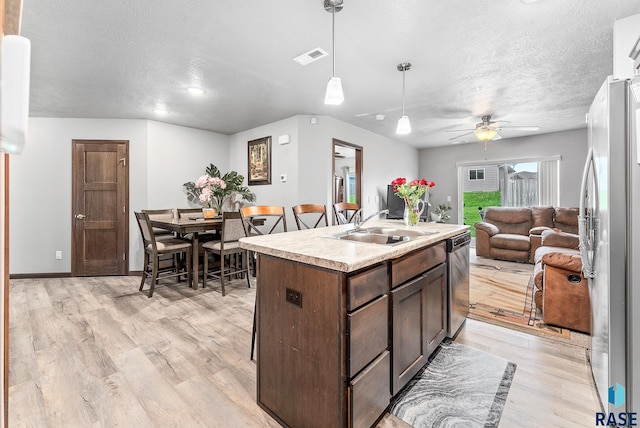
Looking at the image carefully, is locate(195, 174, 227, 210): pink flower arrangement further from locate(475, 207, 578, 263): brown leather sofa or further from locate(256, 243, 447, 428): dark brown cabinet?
locate(475, 207, 578, 263): brown leather sofa

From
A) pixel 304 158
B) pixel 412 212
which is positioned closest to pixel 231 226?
pixel 304 158

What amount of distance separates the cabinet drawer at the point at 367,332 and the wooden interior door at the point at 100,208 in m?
4.50

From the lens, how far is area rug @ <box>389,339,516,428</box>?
5.06ft

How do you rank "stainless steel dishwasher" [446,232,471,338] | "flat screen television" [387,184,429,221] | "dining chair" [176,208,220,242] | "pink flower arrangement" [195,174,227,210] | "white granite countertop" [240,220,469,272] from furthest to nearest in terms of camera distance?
1. "flat screen television" [387,184,429,221]
2. "dining chair" [176,208,220,242]
3. "pink flower arrangement" [195,174,227,210]
4. "stainless steel dishwasher" [446,232,471,338]
5. "white granite countertop" [240,220,469,272]

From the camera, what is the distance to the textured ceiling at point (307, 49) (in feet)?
6.49

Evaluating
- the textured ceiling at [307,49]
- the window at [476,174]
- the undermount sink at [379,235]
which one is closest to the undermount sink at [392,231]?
the undermount sink at [379,235]

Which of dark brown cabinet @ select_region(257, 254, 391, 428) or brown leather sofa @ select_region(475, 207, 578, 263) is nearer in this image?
dark brown cabinet @ select_region(257, 254, 391, 428)

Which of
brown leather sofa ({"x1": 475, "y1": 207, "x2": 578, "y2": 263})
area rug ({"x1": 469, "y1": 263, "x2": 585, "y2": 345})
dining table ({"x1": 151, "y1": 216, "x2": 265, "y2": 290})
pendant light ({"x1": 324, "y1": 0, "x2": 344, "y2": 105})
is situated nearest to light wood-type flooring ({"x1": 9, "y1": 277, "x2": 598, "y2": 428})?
area rug ({"x1": 469, "y1": 263, "x2": 585, "y2": 345})

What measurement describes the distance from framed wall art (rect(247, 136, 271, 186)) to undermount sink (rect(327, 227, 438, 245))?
9.22 ft

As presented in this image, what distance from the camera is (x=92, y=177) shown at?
14.6 ft

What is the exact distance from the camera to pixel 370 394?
4.45 feet

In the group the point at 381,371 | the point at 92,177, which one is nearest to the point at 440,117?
the point at 381,371

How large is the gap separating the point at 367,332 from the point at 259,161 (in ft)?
13.5

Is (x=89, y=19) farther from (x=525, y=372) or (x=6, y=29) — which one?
(x=525, y=372)
